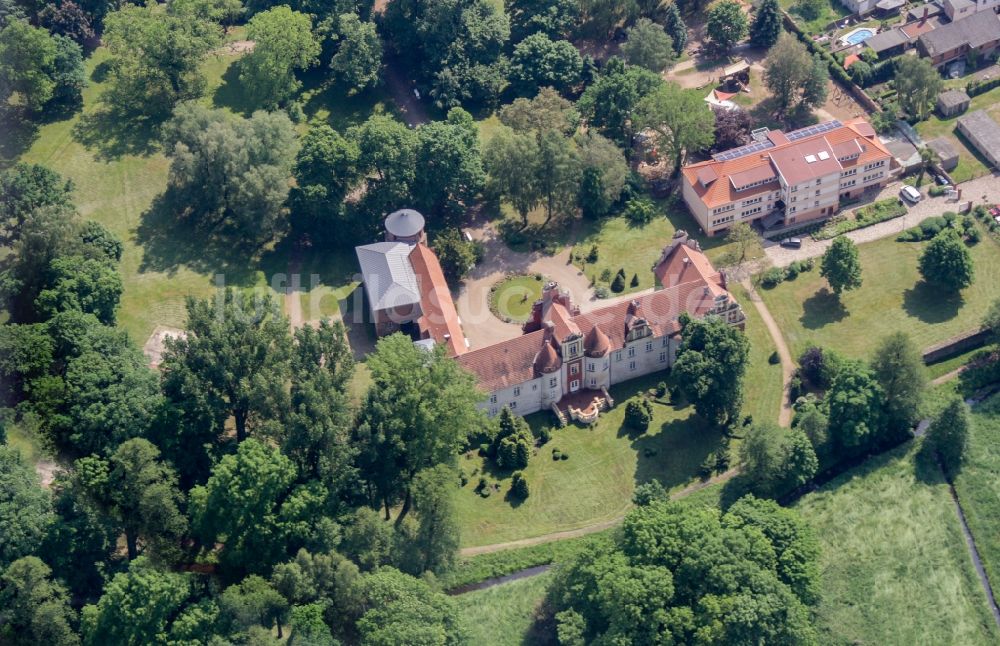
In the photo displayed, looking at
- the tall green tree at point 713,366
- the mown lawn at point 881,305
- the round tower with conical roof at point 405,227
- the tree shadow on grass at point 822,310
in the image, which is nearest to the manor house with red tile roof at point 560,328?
the round tower with conical roof at point 405,227

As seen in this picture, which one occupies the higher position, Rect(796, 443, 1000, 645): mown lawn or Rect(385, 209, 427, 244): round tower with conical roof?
Rect(385, 209, 427, 244): round tower with conical roof

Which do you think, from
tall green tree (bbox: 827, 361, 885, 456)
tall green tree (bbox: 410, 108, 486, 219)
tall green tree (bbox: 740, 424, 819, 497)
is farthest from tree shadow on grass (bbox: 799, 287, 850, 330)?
tall green tree (bbox: 410, 108, 486, 219)

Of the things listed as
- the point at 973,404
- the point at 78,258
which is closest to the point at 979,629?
the point at 973,404

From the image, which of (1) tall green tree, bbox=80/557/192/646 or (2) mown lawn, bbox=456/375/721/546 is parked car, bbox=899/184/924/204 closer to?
(2) mown lawn, bbox=456/375/721/546

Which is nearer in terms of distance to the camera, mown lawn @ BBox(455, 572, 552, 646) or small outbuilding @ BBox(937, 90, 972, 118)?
mown lawn @ BBox(455, 572, 552, 646)

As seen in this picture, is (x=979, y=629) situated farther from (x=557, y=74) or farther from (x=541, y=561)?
(x=557, y=74)

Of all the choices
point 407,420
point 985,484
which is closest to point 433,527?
point 407,420
